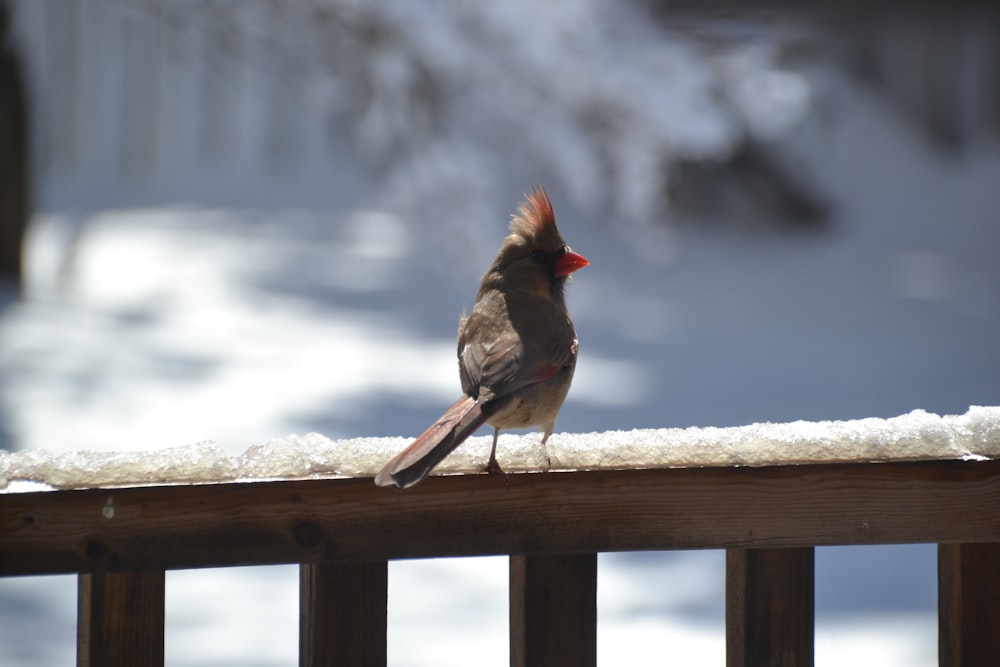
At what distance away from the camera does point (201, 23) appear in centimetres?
577

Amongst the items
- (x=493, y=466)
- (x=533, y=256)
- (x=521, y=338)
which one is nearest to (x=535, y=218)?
(x=533, y=256)

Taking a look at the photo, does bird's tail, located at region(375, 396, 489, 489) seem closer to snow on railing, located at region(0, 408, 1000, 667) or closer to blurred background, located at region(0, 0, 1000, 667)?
snow on railing, located at region(0, 408, 1000, 667)

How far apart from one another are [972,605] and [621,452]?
44 centimetres

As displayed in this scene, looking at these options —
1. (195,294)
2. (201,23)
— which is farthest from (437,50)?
(195,294)

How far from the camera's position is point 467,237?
216 inches

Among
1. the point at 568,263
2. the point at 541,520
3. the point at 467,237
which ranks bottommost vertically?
the point at 541,520

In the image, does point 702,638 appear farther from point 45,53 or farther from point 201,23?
point 45,53

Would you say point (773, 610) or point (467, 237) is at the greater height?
point (467, 237)

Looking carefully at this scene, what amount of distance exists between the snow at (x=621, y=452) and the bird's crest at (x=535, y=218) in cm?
58

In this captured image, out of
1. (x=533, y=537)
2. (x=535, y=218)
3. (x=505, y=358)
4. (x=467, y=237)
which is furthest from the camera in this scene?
(x=467, y=237)

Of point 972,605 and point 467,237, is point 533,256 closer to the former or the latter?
point 972,605

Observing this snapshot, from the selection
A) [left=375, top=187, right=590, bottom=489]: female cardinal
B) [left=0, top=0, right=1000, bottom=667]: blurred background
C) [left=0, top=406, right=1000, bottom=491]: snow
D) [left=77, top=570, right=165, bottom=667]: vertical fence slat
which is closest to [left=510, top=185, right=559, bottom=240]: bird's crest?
[left=375, top=187, right=590, bottom=489]: female cardinal

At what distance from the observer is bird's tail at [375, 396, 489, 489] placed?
3.86ft

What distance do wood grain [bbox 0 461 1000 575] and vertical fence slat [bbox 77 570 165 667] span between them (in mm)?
22
